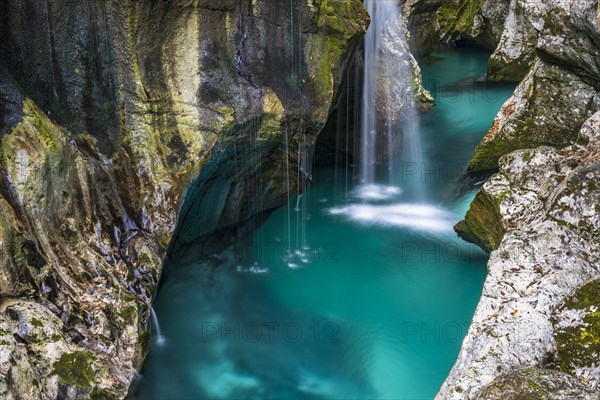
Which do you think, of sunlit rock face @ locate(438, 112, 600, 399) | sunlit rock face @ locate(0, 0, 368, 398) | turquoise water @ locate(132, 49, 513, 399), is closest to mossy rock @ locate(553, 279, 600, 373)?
sunlit rock face @ locate(438, 112, 600, 399)

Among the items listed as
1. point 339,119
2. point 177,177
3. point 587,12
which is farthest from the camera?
point 339,119

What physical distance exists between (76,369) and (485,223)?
15.9ft

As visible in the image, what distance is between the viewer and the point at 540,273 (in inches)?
251

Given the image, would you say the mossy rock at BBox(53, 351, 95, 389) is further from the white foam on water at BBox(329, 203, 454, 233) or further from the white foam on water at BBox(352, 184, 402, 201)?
the white foam on water at BBox(352, 184, 402, 201)

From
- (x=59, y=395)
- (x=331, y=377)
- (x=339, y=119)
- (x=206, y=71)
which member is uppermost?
(x=206, y=71)

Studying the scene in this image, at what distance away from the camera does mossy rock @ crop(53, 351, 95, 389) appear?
6.41 meters

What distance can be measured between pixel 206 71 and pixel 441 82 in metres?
7.95

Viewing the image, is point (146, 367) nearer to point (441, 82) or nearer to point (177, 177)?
point (177, 177)

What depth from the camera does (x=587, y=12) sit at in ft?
25.0

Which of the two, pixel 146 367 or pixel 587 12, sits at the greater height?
pixel 587 12

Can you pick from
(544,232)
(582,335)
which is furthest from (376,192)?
(582,335)

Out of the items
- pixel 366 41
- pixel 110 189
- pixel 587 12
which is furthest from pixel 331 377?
pixel 366 41

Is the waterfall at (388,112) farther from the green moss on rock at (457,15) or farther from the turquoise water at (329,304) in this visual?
the green moss on rock at (457,15)

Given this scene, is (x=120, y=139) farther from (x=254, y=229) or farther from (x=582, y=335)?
(x=582, y=335)
